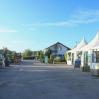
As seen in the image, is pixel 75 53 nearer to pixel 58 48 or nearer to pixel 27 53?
pixel 58 48

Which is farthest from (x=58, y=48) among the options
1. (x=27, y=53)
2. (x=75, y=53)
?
(x=75, y=53)

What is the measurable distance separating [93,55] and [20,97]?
83.0 ft

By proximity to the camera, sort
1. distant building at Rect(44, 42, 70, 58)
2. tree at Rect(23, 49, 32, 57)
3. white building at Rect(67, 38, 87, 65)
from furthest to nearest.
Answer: tree at Rect(23, 49, 32, 57) → distant building at Rect(44, 42, 70, 58) → white building at Rect(67, 38, 87, 65)

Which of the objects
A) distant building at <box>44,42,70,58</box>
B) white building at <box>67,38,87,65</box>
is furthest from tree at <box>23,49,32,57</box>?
white building at <box>67,38,87,65</box>

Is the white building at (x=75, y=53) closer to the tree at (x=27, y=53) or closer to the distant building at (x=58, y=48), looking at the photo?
the distant building at (x=58, y=48)

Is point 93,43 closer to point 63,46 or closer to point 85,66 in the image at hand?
point 85,66

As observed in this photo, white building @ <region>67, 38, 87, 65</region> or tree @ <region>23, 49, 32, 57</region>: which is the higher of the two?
tree @ <region>23, 49, 32, 57</region>

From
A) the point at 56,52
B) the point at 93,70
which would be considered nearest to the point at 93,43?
the point at 93,70

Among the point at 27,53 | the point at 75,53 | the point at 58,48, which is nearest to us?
the point at 75,53

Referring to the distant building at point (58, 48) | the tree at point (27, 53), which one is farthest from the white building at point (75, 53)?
the tree at point (27, 53)

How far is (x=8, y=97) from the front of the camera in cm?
1488

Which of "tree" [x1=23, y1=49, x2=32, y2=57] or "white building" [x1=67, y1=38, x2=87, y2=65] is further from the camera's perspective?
"tree" [x1=23, y1=49, x2=32, y2=57]

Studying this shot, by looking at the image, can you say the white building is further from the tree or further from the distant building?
the tree

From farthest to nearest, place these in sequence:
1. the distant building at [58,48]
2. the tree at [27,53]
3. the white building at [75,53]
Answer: the tree at [27,53] → the distant building at [58,48] → the white building at [75,53]
